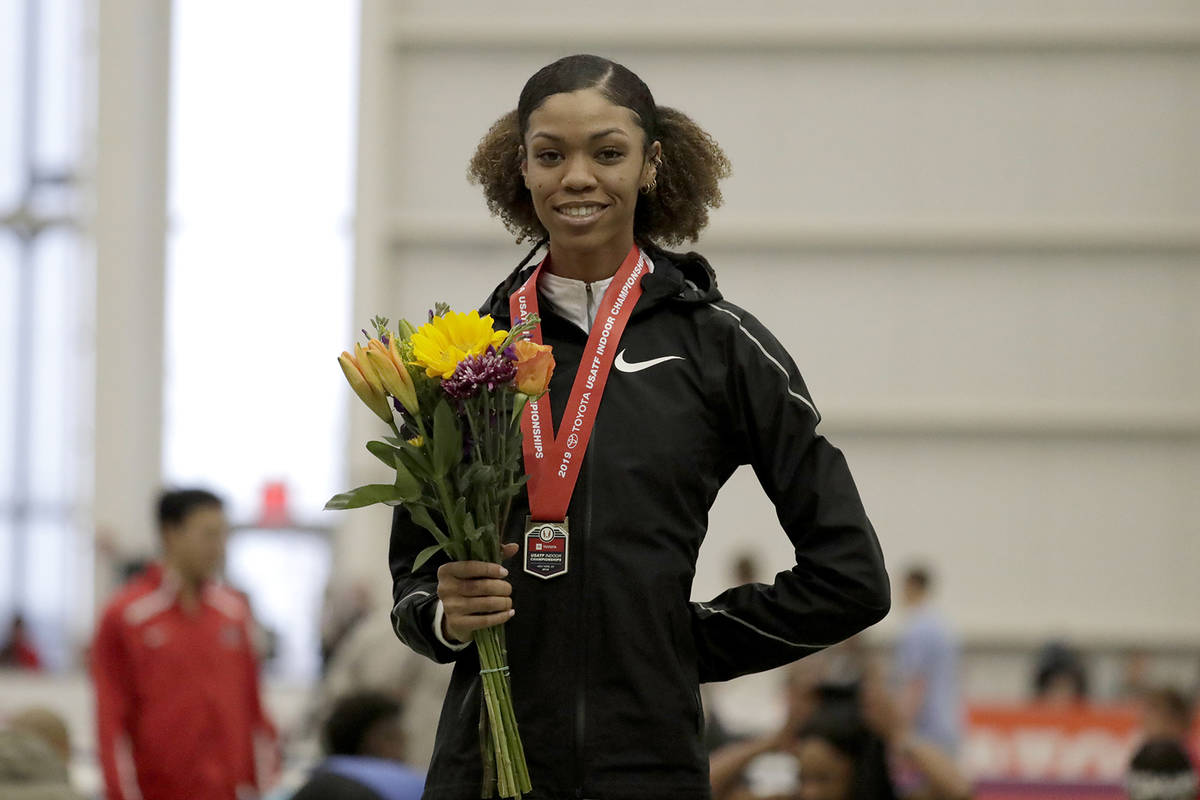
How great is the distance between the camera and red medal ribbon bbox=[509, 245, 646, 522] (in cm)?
197

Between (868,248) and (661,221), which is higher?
(868,248)

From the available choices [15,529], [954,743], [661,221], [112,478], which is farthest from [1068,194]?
[661,221]

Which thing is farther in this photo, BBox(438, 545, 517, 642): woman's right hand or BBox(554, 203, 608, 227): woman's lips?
BBox(554, 203, 608, 227): woman's lips

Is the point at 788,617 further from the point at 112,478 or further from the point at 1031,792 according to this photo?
the point at 112,478

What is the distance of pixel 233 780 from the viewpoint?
5.52 m

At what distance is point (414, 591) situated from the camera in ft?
6.86

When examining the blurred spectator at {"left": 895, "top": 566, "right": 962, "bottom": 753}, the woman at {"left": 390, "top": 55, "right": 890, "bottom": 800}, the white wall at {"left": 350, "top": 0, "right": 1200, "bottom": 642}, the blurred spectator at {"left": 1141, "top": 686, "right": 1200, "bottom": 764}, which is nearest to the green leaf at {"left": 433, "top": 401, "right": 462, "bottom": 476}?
the woman at {"left": 390, "top": 55, "right": 890, "bottom": 800}

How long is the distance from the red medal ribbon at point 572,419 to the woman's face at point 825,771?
2.65 meters

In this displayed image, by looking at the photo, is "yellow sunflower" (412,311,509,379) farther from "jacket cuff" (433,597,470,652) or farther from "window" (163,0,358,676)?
"window" (163,0,358,676)

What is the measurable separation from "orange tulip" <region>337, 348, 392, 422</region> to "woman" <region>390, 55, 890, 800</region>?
0.57ft

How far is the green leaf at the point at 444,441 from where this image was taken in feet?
6.26

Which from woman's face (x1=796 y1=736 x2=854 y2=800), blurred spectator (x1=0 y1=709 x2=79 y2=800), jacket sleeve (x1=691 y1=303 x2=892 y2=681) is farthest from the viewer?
woman's face (x1=796 y1=736 x2=854 y2=800)

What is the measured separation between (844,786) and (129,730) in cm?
237

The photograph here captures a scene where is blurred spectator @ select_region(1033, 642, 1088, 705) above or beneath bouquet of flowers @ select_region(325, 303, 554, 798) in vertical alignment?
beneath
